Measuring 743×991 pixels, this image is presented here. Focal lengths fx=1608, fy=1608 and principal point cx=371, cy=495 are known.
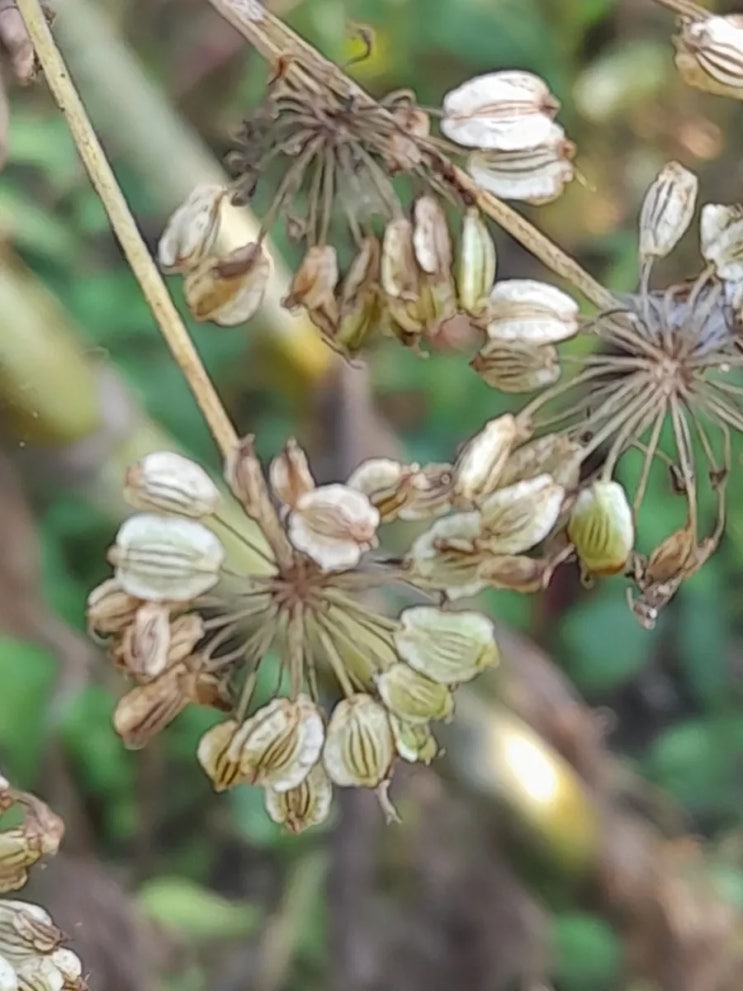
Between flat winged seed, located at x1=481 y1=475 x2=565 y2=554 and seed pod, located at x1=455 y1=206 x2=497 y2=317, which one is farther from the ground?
seed pod, located at x1=455 y1=206 x2=497 y2=317

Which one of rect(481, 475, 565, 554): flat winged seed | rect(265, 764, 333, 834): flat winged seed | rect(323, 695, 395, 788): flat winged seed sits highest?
rect(481, 475, 565, 554): flat winged seed

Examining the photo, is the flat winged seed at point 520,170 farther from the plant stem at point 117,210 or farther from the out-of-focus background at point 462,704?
the out-of-focus background at point 462,704

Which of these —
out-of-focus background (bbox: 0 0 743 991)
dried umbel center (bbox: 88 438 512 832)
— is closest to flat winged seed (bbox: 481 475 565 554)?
dried umbel center (bbox: 88 438 512 832)

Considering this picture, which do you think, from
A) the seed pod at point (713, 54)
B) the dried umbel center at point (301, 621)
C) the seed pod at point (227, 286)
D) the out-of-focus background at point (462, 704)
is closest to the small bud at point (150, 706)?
the dried umbel center at point (301, 621)

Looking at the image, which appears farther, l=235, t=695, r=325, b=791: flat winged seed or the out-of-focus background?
the out-of-focus background

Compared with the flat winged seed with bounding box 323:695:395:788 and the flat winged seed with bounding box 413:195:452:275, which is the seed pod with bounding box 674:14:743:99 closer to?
the flat winged seed with bounding box 413:195:452:275

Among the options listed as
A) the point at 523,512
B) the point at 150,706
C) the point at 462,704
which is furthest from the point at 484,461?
the point at 462,704

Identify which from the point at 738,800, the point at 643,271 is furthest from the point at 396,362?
the point at 643,271

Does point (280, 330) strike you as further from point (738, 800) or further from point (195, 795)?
point (738, 800)
